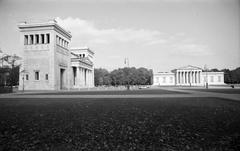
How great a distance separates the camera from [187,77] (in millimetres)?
110250

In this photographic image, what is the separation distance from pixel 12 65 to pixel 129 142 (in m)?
54.9

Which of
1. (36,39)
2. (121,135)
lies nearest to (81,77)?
(36,39)

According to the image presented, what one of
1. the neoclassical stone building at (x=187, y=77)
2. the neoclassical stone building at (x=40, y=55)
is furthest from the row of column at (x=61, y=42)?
the neoclassical stone building at (x=187, y=77)

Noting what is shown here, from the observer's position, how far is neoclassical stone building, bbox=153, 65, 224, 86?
4291 inches

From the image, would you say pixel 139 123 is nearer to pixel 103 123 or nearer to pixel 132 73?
pixel 103 123

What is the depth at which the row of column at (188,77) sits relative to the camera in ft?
358

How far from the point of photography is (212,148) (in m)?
4.70

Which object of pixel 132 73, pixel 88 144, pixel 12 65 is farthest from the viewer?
pixel 132 73

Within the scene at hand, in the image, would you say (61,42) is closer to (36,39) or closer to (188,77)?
(36,39)

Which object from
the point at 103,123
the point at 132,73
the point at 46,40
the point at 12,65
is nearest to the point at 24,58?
the point at 12,65

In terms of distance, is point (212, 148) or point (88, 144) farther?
point (88, 144)

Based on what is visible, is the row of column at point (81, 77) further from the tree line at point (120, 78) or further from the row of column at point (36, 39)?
the tree line at point (120, 78)

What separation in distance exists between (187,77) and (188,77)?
0.70 m

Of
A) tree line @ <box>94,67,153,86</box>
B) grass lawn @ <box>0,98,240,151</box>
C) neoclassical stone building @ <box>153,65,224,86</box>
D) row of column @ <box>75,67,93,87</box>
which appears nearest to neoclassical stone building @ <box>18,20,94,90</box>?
row of column @ <box>75,67,93,87</box>
